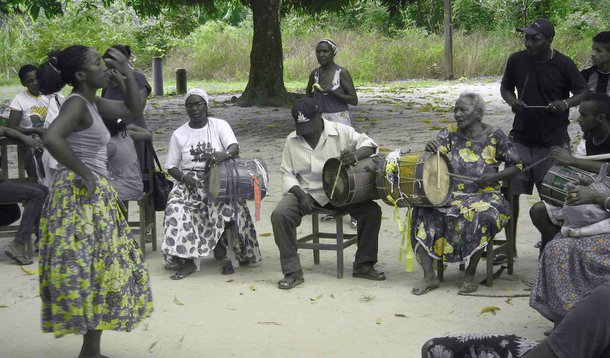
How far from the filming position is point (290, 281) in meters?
6.95

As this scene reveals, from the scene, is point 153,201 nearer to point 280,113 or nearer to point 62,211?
point 62,211

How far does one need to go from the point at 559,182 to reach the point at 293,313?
199cm

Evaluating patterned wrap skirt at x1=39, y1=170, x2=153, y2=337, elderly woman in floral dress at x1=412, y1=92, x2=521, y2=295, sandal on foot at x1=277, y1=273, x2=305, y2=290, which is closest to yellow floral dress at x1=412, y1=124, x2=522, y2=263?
elderly woman in floral dress at x1=412, y1=92, x2=521, y2=295

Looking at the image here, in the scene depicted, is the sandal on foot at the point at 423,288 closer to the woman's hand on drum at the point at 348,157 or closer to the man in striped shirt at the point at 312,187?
the man in striped shirt at the point at 312,187

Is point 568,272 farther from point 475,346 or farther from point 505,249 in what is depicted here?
point 505,249

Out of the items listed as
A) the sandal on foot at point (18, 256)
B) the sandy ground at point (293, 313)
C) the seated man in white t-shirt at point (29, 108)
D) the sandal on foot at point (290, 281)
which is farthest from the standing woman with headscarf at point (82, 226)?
the seated man in white t-shirt at point (29, 108)

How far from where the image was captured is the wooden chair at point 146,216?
7.88 m

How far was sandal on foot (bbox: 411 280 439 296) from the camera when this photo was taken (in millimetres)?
6621

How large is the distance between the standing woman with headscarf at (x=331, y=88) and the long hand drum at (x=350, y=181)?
6.59 ft

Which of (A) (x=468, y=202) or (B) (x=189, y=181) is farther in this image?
(B) (x=189, y=181)

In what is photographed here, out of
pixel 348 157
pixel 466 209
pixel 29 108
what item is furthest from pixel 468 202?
pixel 29 108

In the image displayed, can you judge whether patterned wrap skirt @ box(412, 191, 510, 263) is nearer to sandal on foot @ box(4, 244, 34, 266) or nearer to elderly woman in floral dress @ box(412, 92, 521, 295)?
elderly woman in floral dress @ box(412, 92, 521, 295)

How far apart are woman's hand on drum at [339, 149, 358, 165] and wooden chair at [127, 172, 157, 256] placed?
1.94 meters

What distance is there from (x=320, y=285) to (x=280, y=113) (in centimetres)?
1001
